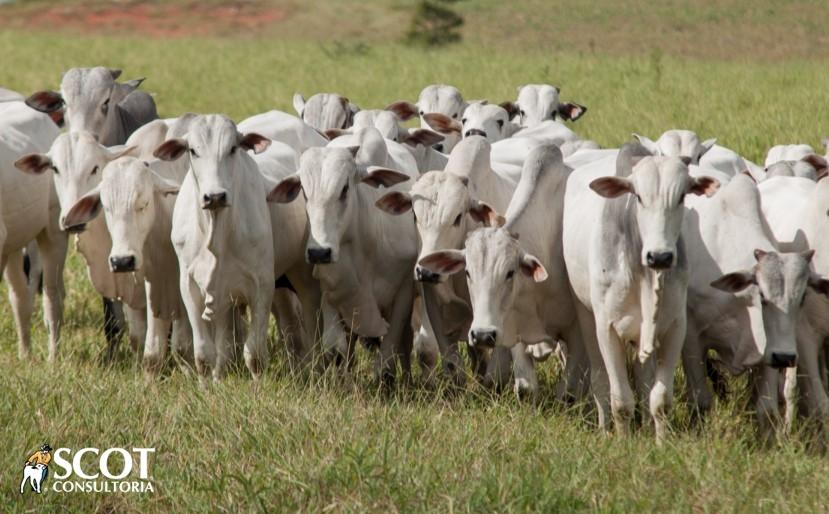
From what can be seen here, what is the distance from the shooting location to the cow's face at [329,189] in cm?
690

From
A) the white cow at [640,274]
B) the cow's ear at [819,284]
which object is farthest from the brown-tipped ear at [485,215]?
the cow's ear at [819,284]

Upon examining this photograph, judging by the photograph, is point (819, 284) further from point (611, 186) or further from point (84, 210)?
point (84, 210)

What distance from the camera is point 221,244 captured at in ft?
22.6

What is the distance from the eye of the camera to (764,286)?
621cm

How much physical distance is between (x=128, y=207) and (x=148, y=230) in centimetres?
21

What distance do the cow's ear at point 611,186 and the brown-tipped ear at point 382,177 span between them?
54.0 inches

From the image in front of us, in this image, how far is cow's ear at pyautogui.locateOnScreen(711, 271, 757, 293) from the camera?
20.6ft

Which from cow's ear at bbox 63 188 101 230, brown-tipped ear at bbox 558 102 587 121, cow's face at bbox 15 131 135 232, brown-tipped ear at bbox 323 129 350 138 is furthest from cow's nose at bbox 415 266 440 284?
brown-tipped ear at bbox 558 102 587 121

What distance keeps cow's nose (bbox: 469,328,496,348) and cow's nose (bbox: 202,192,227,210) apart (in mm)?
1388

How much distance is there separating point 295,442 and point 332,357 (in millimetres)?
1825

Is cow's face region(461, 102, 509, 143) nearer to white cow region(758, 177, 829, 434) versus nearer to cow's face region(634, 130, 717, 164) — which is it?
cow's face region(634, 130, 717, 164)

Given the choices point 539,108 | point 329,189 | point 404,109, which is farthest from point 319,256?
point 539,108

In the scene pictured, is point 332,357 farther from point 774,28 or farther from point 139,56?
point 774,28

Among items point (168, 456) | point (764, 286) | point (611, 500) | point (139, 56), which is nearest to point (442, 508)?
point (611, 500)
